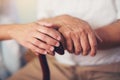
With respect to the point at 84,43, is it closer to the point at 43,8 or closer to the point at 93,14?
the point at 93,14

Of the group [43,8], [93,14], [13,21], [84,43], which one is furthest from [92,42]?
[13,21]

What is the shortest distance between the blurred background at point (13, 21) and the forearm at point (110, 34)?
0.37 m

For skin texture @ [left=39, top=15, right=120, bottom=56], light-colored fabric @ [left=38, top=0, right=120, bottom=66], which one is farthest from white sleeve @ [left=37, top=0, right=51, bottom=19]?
skin texture @ [left=39, top=15, right=120, bottom=56]

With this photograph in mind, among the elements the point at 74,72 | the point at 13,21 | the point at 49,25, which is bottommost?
the point at 74,72

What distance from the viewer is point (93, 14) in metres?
1.09

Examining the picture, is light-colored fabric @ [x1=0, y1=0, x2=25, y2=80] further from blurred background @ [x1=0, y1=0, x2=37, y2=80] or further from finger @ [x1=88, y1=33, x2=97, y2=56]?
finger @ [x1=88, y1=33, x2=97, y2=56]

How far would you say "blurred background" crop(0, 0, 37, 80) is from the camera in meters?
1.24

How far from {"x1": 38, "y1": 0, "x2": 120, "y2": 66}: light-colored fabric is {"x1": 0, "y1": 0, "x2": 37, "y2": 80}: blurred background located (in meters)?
0.14

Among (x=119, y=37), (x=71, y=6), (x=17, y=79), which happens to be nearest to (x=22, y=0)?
(x=71, y=6)

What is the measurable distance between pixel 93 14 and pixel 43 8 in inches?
9.5

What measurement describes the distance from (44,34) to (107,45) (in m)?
0.31

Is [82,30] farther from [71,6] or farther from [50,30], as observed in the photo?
[71,6]

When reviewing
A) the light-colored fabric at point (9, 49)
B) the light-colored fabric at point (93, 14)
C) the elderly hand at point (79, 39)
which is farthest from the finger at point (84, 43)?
the light-colored fabric at point (9, 49)

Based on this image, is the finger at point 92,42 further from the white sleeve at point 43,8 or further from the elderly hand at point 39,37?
the white sleeve at point 43,8
